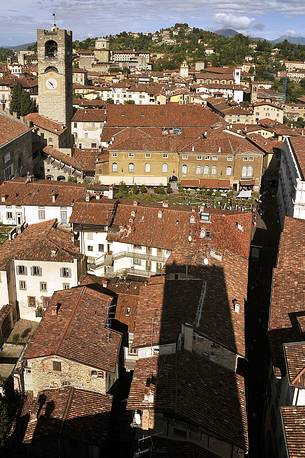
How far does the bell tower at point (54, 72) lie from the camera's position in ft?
240

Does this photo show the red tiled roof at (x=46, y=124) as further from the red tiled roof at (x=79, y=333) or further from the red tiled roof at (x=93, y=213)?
the red tiled roof at (x=79, y=333)

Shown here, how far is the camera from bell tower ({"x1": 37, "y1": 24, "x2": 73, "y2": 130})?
73125 millimetres

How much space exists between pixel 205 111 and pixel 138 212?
40981mm

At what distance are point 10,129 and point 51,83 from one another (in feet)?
58.7

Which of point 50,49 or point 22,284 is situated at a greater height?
point 50,49

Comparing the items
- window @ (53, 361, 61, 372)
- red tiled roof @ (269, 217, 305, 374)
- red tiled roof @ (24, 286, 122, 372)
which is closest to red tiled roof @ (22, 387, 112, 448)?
window @ (53, 361, 61, 372)

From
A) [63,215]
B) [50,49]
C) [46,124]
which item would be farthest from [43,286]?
[50,49]

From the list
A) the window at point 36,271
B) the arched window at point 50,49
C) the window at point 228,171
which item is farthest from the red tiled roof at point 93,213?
the arched window at point 50,49

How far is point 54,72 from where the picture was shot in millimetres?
73812

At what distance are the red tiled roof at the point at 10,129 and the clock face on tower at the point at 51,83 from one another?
1269cm

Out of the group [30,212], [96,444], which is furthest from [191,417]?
[30,212]

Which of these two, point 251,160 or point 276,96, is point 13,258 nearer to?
point 251,160

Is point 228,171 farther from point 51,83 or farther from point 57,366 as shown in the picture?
point 57,366

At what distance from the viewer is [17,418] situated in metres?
25.8
